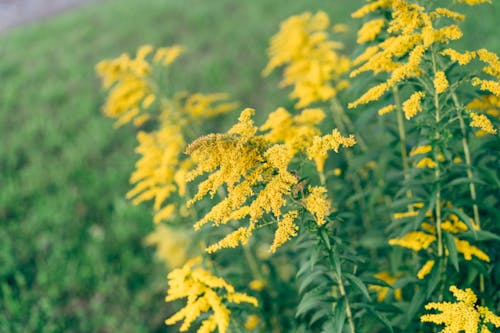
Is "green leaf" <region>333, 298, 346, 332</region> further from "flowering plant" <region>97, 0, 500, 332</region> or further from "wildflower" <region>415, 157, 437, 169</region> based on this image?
"wildflower" <region>415, 157, 437, 169</region>

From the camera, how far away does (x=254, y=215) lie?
205 centimetres

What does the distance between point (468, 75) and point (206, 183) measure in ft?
4.41

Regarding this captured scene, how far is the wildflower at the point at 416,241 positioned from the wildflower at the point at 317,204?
67cm

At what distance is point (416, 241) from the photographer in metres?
2.61

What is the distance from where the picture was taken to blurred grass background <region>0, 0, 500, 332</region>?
16.0 feet

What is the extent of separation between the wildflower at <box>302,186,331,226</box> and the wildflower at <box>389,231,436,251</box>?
67 centimetres

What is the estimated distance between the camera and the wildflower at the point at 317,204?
2.04 metres

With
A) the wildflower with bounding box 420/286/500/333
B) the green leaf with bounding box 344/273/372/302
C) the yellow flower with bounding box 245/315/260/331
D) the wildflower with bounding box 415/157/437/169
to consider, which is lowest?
the wildflower with bounding box 420/286/500/333

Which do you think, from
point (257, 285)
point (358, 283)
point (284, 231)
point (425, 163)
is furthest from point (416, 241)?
point (257, 285)

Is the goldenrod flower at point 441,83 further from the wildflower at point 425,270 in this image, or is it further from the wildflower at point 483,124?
the wildflower at point 425,270

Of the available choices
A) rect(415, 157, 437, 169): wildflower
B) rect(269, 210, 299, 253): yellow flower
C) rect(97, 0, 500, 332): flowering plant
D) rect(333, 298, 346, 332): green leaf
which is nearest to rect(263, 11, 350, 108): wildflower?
rect(97, 0, 500, 332): flowering plant

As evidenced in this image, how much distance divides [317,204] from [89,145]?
19.0ft

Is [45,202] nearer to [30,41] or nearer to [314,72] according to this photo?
[314,72]

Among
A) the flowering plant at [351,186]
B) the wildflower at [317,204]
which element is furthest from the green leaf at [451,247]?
the wildflower at [317,204]
